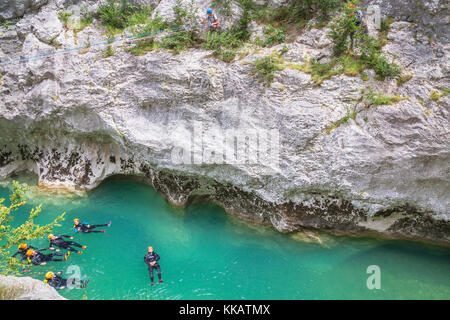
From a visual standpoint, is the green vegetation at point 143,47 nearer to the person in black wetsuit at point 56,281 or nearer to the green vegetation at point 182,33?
the green vegetation at point 182,33

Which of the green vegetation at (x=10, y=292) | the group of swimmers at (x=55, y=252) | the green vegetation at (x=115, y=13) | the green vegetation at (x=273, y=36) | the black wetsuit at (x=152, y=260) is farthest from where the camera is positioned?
the green vegetation at (x=115, y=13)

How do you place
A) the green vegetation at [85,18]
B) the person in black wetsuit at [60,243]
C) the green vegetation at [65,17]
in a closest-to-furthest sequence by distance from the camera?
the person in black wetsuit at [60,243] → the green vegetation at [85,18] → the green vegetation at [65,17]

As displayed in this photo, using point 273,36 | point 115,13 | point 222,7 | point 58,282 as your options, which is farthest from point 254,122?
point 58,282

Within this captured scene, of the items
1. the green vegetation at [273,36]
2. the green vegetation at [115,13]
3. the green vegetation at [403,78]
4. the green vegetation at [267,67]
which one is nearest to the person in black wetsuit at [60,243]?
the green vegetation at [115,13]

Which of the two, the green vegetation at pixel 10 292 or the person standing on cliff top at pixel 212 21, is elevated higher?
the person standing on cliff top at pixel 212 21

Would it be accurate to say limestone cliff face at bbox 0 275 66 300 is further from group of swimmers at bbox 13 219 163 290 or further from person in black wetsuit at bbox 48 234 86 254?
person in black wetsuit at bbox 48 234 86 254

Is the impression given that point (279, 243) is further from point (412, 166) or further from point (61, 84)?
point (61, 84)

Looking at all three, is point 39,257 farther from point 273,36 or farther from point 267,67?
point 273,36

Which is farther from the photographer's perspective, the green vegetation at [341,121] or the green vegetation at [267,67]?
the green vegetation at [267,67]

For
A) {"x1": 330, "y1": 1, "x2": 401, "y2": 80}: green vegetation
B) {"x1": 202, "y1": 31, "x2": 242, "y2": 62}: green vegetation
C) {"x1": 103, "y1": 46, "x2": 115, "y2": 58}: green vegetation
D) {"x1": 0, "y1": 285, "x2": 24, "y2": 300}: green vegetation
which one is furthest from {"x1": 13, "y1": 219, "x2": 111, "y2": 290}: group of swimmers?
{"x1": 330, "y1": 1, "x2": 401, "y2": 80}: green vegetation
